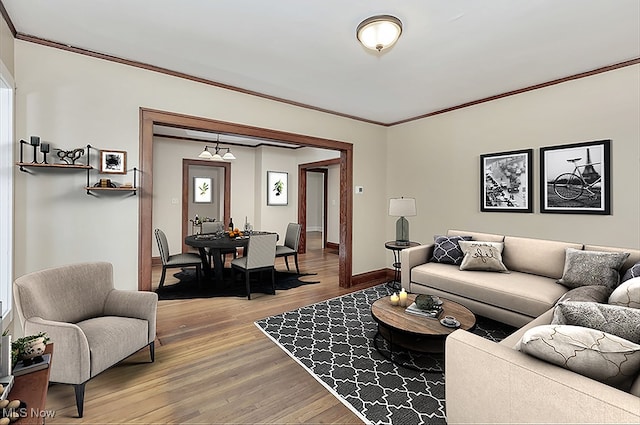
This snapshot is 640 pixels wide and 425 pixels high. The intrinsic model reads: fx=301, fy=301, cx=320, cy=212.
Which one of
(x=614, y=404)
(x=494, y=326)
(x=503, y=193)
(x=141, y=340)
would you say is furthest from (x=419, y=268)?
(x=141, y=340)

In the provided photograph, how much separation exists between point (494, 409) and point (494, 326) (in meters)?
2.22

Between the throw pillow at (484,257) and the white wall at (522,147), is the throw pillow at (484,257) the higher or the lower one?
the lower one

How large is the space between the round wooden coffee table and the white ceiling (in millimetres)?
2311

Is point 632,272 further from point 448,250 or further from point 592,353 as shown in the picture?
point 592,353

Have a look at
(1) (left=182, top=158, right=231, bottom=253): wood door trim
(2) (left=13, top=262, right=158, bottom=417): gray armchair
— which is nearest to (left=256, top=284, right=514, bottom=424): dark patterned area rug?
(2) (left=13, top=262, right=158, bottom=417): gray armchair

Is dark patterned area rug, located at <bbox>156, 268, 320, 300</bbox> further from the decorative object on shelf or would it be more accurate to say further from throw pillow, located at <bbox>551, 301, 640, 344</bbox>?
throw pillow, located at <bbox>551, 301, 640, 344</bbox>

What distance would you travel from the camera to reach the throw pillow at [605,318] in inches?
50.4

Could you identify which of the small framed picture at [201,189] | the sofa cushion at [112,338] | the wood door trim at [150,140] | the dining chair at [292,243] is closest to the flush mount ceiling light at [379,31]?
the wood door trim at [150,140]

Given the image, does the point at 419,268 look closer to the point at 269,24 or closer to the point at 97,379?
the point at 269,24

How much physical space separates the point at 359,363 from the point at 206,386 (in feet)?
3.89

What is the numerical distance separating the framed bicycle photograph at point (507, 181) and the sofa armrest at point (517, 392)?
2889 mm

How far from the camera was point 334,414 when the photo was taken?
1.90m

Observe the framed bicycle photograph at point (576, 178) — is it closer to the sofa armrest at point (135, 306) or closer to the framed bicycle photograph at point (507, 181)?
the framed bicycle photograph at point (507, 181)

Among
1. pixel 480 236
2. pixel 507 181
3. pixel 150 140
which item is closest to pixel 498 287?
pixel 480 236
